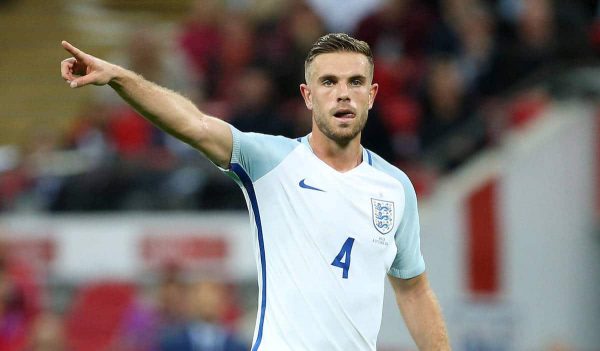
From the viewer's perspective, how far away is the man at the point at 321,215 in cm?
554

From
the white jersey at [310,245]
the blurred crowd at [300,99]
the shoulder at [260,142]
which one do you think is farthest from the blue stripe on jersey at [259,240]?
the blurred crowd at [300,99]

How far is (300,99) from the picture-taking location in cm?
1290

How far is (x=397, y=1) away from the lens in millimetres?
13500

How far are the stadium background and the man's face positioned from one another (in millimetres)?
5480

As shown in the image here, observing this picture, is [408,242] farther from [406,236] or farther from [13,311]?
[13,311]

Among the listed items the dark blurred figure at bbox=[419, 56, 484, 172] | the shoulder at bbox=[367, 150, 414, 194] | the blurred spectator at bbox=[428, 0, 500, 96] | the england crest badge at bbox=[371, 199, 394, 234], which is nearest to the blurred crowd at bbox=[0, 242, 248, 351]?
the dark blurred figure at bbox=[419, 56, 484, 172]

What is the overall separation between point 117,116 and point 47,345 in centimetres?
453

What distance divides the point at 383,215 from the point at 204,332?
4.35 m

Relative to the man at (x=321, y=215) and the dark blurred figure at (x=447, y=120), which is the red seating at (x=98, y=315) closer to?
the dark blurred figure at (x=447, y=120)

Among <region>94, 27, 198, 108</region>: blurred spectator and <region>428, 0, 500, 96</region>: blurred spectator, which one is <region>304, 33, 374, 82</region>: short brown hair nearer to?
<region>428, 0, 500, 96</region>: blurred spectator

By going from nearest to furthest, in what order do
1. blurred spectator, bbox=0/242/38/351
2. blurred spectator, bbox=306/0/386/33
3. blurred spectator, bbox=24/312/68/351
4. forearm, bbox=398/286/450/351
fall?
forearm, bbox=398/286/450/351 < blurred spectator, bbox=24/312/68/351 < blurred spectator, bbox=0/242/38/351 < blurred spectator, bbox=306/0/386/33

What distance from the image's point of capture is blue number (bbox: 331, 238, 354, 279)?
560 cm

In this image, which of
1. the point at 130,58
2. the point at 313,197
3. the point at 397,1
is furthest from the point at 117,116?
the point at 313,197

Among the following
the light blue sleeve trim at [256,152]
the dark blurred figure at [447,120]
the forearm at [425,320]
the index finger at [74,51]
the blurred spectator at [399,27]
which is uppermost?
the blurred spectator at [399,27]
